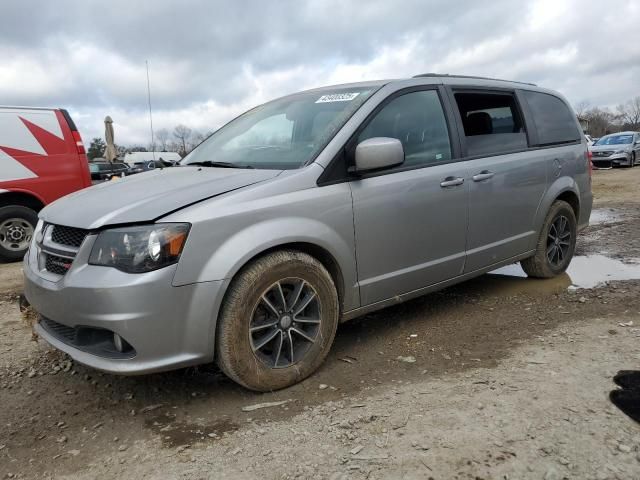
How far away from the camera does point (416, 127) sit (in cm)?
359

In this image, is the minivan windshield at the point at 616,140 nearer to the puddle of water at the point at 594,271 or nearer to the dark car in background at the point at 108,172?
the puddle of water at the point at 594,271

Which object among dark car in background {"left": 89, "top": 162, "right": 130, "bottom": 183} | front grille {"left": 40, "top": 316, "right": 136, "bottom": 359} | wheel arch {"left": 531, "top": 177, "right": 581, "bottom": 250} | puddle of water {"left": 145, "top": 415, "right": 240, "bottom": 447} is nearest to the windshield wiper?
front grille {"left": 40, "top": 316, "right": 136, "bottom": 359}

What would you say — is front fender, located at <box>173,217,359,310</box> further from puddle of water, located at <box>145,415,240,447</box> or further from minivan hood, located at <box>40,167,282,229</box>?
puddle of water, located at <box>145,415,240,447</box>

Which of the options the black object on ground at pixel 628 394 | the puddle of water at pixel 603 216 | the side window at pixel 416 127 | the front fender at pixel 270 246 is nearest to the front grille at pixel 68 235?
the front fender at pixel 270 246

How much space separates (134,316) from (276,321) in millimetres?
760

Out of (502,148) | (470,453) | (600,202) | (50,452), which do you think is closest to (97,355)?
(50,452)

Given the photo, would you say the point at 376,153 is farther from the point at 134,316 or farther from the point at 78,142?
the point at 78,142

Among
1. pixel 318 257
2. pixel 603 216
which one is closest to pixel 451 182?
pixel 318 257

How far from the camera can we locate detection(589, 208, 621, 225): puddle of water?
8.34 m

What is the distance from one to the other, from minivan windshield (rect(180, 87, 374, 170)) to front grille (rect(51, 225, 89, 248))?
41.3 inches

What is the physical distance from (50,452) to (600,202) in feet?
36.8

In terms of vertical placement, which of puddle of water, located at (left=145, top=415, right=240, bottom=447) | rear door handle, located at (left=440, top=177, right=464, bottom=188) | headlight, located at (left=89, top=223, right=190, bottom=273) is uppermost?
rear door handle, located at (left=440, top=177, right=464, bottom=188)

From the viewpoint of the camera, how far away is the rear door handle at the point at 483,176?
3.81 metres

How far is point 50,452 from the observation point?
2430mm
